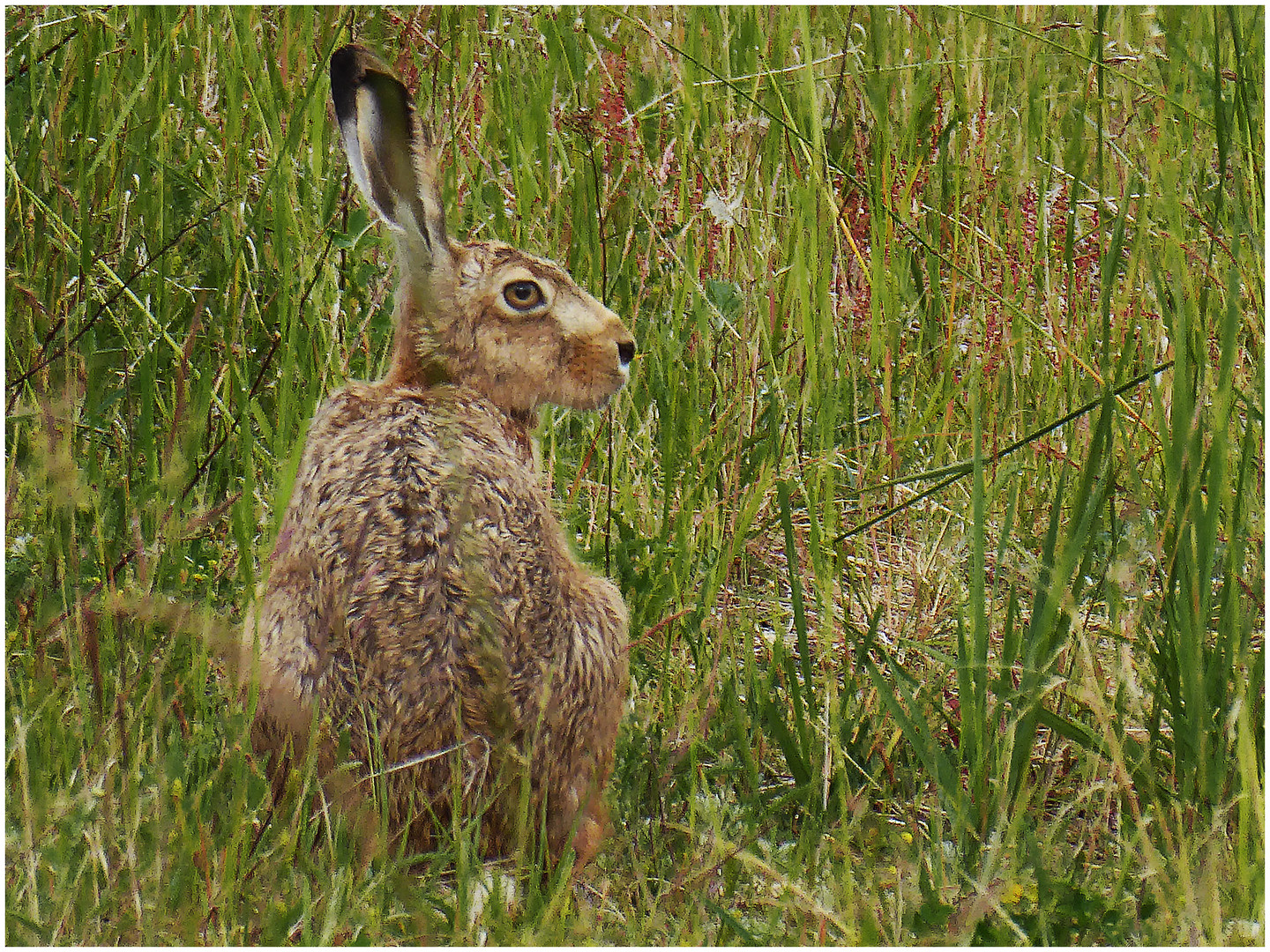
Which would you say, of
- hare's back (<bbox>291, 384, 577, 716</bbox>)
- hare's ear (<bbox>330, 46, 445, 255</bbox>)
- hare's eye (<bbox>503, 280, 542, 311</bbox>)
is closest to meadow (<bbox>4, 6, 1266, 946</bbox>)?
hare's back (<bbox>291, 384, 577, 716</bbox>)

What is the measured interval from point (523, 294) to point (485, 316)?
10 centimetres

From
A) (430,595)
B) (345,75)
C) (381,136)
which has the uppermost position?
(345,75)

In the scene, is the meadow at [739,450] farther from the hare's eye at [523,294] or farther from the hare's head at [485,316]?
the hare's eye at [523,294]

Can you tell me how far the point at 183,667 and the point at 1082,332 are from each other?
284 cm

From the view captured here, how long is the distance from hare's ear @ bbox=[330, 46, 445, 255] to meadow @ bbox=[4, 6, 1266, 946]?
1.81ft

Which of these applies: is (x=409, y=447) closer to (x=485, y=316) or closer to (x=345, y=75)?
(x=485, y=316)

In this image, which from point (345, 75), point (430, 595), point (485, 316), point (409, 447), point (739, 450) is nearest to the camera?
point (430, 595)

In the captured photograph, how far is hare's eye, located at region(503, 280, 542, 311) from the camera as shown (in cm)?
340

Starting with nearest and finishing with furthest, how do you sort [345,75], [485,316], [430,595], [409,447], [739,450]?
[430,595] → [409,447] → [345,75] → [485,316] → [739,450]

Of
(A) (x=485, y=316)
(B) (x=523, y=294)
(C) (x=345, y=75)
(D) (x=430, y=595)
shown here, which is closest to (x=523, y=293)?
(B) (x=523, y=294)

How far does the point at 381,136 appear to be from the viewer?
321 cm

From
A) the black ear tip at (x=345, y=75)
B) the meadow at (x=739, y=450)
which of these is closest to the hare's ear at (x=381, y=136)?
the black ear tip at (x=345, y=75)

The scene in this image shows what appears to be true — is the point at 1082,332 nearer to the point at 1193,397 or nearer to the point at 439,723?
the point at 1193,397

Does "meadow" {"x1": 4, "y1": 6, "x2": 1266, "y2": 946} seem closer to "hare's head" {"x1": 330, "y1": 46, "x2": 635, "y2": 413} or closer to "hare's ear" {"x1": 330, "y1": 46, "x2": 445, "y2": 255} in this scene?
"hare's head" {"x1": 330, "y1": 46, "x2": 635, "y2": 413}
